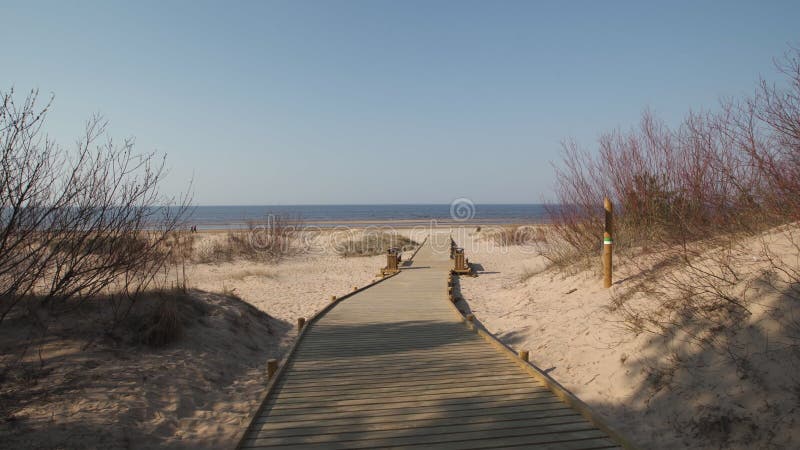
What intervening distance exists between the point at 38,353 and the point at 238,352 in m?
2.45

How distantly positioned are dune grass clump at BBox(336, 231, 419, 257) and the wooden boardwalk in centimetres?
1631

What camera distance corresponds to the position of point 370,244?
25.1 meters

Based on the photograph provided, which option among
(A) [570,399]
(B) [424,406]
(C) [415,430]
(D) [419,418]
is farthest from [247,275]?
(A) [570,399]

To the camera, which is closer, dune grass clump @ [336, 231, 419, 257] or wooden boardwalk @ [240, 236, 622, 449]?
wooden boardwalk @ [240, 236, 622, 449]

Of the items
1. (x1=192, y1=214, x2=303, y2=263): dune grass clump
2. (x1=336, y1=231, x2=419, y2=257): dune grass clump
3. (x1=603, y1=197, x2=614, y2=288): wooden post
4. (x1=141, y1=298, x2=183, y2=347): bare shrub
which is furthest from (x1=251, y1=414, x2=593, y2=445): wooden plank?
(x1=336, y1=231, x2=419, y2=257): dune grass clump

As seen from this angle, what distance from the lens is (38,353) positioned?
506cm

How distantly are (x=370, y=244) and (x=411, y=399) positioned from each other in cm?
2082

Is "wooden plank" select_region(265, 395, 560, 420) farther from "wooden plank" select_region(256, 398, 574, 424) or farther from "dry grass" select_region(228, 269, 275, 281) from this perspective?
"dry grass" select_region(228, 269, 275, 281)

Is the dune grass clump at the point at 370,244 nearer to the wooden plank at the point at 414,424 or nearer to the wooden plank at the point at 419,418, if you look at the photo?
the wooden plank at the point at 419,418

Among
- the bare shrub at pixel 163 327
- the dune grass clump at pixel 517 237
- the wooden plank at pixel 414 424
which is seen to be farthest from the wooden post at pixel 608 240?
the dune grass clump at pixel 517 237

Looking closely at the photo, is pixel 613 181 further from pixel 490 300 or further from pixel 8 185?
pixel 8 185

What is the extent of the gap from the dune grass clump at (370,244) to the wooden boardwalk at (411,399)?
53.5ft

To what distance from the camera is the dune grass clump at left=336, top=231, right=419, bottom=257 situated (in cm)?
2361

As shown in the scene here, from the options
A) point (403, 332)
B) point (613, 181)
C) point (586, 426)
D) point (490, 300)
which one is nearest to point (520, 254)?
point (490, 300)
